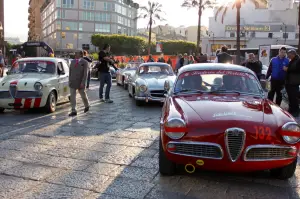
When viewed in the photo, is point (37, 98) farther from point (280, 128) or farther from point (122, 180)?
point (280, 128)

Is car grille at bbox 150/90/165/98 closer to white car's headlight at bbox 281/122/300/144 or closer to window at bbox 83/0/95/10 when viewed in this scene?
white car's headlight at bbox 281/122/300/144

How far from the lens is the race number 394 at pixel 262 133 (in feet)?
13.0

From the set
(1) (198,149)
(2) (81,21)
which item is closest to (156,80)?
(1) (198,149)

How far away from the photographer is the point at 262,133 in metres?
3.99

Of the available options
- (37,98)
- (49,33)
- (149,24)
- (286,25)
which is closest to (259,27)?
(286,25)

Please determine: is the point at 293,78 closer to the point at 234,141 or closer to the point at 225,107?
the point at 225,107

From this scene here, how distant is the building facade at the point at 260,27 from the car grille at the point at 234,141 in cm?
7091

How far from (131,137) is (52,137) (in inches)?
56.9

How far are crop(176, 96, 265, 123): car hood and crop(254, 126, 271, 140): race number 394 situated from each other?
126mm

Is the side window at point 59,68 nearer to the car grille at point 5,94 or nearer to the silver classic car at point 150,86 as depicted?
the car grille at point 5,94

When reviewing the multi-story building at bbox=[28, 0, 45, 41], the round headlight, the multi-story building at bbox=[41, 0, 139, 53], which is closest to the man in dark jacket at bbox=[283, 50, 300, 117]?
the round headlight

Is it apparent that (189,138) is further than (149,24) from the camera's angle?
No

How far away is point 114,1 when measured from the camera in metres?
94.6

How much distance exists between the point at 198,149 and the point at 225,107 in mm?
739
